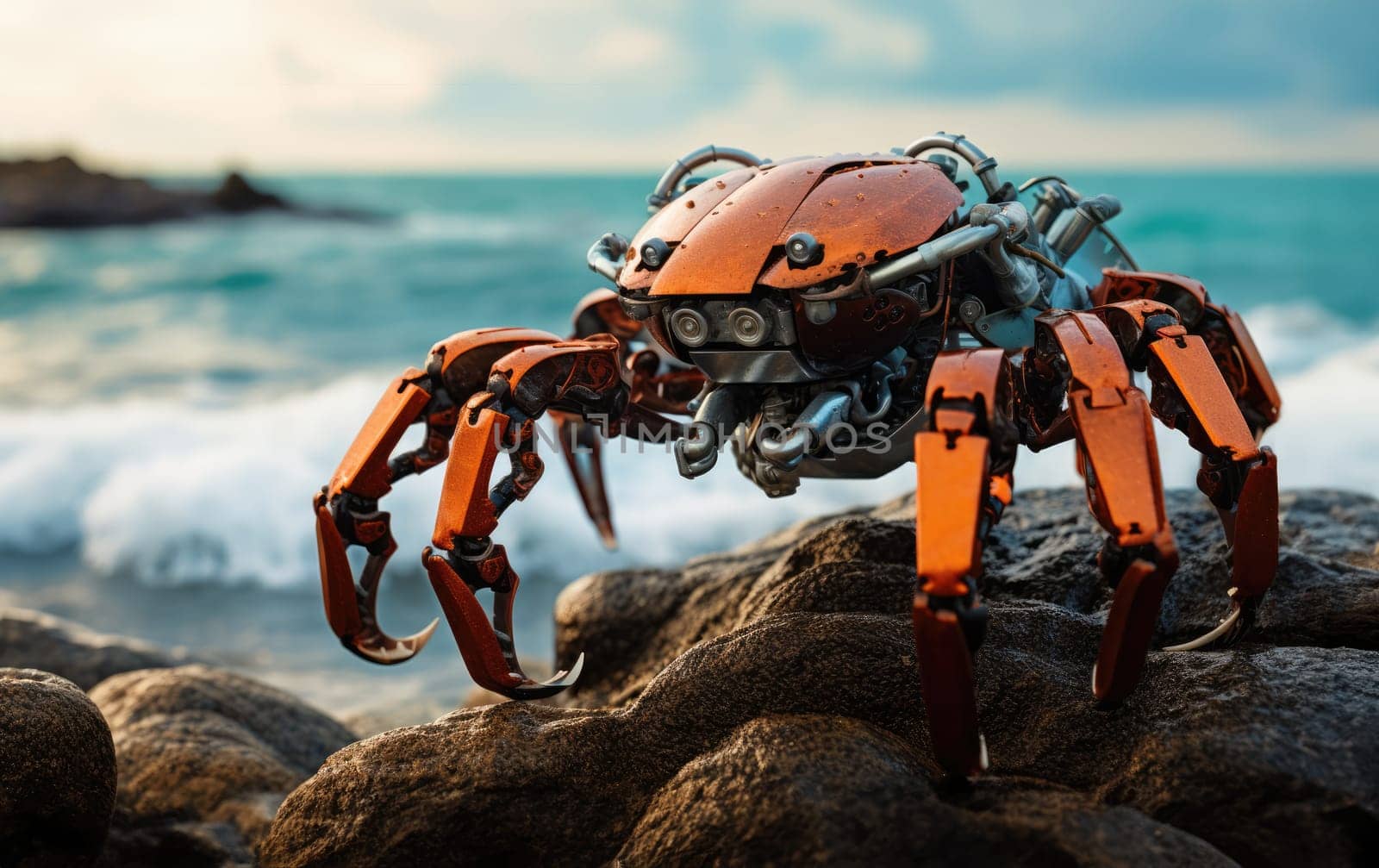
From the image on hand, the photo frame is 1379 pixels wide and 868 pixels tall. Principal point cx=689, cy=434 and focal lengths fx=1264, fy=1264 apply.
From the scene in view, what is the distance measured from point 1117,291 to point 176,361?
2102cm

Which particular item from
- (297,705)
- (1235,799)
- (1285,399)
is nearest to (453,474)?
(1235,799)

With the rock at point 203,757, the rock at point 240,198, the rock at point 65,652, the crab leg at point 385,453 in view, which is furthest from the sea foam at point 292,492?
the rock at point 240,198

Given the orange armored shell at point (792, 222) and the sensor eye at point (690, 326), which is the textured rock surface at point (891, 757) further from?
the orange armored shell at point (792, 222)

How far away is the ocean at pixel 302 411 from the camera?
1225 cm

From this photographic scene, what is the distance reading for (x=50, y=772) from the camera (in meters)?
4.30

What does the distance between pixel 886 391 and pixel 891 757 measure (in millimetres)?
1259

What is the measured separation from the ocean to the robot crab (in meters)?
4.65

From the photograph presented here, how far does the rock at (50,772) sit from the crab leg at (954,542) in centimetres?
295

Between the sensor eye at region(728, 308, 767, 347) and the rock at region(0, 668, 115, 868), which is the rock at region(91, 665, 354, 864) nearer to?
the rock at region(0, 668, 115, 868)

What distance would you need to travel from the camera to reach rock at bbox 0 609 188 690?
22.8 feet

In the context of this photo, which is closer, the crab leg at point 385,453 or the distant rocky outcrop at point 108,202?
the crab leg at point 385,453

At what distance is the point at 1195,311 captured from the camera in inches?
202

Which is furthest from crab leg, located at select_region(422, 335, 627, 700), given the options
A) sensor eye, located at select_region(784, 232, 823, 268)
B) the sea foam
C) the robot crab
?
the sea foam

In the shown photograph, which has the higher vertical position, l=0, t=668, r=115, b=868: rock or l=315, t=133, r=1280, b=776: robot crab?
l=315, t=133, r=1280, b=776: robot crab
